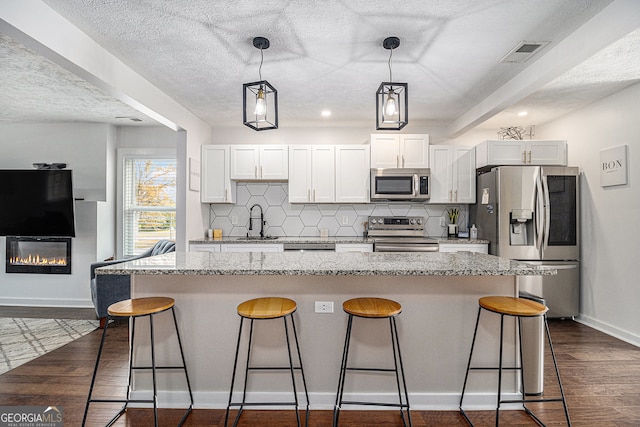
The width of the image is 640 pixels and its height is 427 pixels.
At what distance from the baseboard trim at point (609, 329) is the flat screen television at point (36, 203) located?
624 cm

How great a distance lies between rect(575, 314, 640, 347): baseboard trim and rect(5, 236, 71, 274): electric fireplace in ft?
21.3

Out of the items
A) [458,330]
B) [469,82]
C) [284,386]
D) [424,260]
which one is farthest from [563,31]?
[284,386]

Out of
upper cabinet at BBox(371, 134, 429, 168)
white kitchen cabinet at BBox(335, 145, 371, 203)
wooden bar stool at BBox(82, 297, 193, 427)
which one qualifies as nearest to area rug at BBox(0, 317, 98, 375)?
wooden bar stool at BBox(82, 297, 193, 427)

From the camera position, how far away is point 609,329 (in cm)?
351

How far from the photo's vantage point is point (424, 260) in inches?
87.4

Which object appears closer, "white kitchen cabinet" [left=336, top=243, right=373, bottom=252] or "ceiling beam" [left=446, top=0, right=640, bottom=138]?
"ceiling beam" [left=446, top=0, right=640, bottom=138]

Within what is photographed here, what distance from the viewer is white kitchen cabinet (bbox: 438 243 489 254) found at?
4117mm

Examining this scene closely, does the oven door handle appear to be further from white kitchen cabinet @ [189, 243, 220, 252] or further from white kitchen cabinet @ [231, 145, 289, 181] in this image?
white kitchen cabinet @ [189, 243, 220, 252]

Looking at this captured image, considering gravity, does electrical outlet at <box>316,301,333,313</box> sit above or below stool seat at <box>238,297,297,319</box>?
below

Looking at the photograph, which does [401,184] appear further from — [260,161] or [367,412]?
[367,412]

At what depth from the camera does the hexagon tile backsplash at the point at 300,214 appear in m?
4.83

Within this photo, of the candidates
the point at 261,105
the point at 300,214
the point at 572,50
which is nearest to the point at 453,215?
the point at 300,214

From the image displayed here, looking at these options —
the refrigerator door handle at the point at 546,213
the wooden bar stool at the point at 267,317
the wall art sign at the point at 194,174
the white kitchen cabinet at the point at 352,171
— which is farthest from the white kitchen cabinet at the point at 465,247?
the wall art sign at the point at 194,174

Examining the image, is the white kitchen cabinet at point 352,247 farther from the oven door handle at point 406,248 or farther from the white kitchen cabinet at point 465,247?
the white kitchen cabinet at point 465,247
